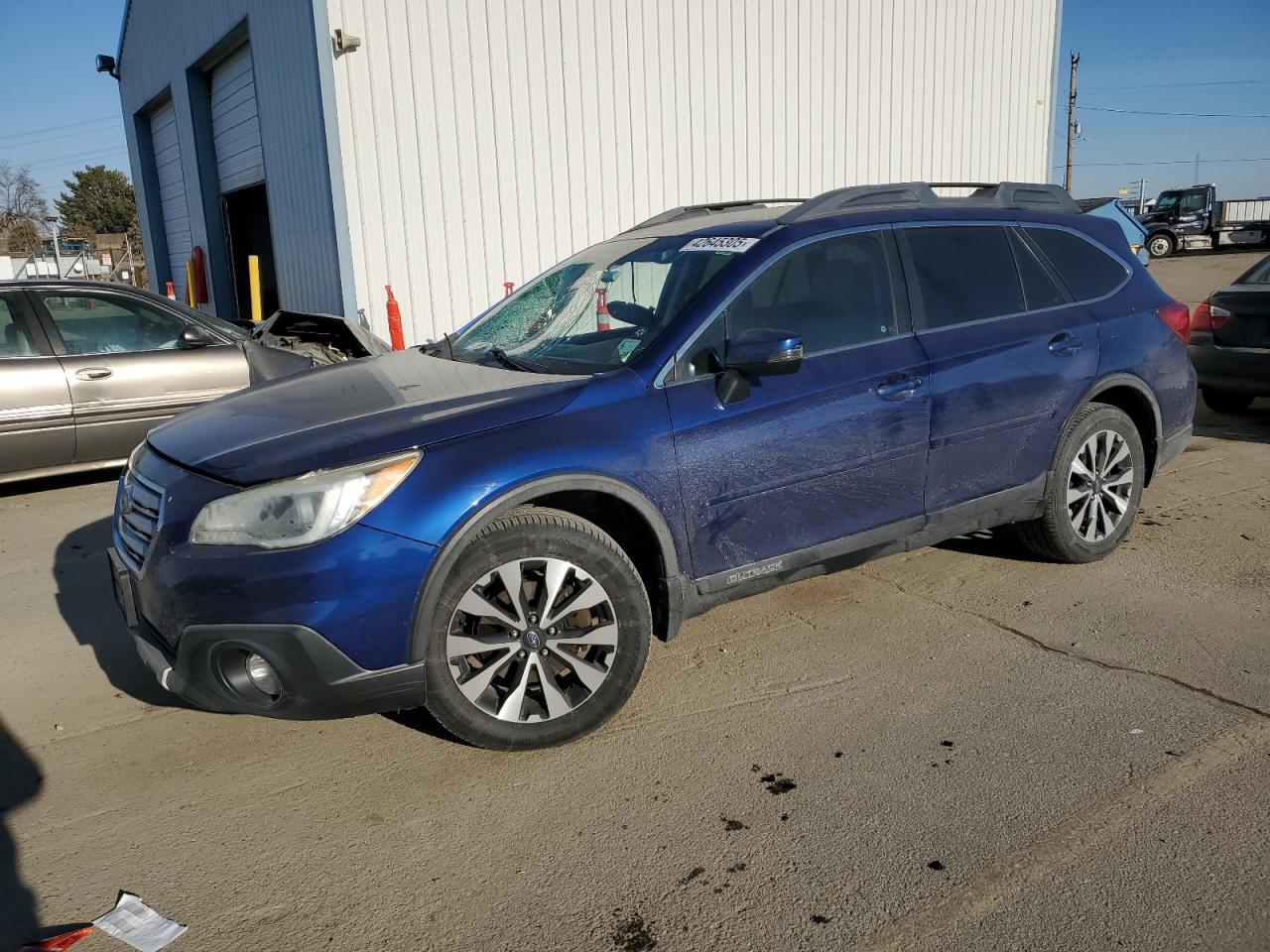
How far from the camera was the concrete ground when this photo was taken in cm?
241

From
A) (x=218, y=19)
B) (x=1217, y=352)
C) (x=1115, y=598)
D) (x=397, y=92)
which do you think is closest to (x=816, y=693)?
(x=1115, y=598)

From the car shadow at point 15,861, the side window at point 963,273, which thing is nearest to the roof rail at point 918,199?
the side window at point 963,273

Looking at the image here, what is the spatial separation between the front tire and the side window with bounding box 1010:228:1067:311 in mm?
2403

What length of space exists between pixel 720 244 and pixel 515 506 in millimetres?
1468

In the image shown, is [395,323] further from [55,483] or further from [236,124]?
[236,124]

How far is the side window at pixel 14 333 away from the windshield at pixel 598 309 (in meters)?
3.76

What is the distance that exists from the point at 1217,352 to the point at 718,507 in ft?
19.6

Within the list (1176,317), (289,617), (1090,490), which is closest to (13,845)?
(289,617)

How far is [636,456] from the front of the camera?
324 centimetres

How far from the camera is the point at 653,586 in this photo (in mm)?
3439

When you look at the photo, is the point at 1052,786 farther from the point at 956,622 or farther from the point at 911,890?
the point at 956,622

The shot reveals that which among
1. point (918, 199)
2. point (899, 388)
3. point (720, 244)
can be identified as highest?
point (918, 199)

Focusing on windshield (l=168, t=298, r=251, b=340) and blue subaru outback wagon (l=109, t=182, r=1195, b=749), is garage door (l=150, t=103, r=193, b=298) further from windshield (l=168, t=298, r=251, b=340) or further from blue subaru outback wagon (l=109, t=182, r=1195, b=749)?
blue subaru outback wagon (l=109, t=182, r=1195, b=749)

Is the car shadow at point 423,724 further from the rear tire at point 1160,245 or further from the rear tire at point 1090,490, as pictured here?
the rear tire at point 1160,245
